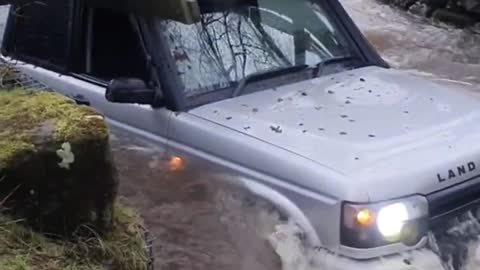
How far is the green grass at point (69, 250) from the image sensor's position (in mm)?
2936

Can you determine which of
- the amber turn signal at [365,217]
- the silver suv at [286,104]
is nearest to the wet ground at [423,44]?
the silver suv at [286,104]

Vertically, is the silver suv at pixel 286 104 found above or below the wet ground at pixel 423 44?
above

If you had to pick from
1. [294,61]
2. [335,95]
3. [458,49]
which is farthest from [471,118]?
[458,49]

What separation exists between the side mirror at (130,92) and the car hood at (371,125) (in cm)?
25

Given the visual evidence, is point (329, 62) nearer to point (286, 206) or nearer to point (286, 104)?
point (286, 104)

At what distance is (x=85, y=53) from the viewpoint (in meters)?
5.58

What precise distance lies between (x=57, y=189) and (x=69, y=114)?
288mm

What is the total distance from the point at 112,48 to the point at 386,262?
2.21 m

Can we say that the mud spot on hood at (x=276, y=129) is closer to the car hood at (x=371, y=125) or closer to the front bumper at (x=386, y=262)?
the car hood at (x=371, y=125)

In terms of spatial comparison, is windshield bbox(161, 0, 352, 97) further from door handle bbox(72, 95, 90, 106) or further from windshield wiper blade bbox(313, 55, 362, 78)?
door handle bbox(72, 95, 90, 106)

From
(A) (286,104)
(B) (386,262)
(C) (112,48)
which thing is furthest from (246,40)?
(B) (386,262)

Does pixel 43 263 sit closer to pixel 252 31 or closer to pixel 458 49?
pixel 252 31

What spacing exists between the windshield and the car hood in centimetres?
21

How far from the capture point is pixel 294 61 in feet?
17.3
